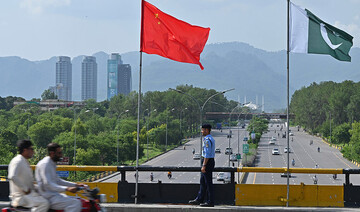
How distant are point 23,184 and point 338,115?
131 metres

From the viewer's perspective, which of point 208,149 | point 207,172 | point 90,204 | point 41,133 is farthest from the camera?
point 41,133

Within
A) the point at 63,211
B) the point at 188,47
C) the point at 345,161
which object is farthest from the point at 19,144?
the point at 345,161

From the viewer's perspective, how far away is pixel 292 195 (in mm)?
12484

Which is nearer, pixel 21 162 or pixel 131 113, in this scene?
pixel 21 162

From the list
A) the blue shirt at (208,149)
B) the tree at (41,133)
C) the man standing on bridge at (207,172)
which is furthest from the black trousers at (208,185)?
the tree at (41,133)

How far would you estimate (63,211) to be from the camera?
8.70 meters

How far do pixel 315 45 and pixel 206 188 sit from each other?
4.66m

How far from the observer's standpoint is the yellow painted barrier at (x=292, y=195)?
12406mm

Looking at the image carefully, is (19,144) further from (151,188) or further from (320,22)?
(320,22)

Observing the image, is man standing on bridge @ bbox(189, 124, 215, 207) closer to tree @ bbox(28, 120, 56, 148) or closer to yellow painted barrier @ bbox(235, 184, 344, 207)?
yellow painted barrier @ bbox(235, 184, 344, 207)

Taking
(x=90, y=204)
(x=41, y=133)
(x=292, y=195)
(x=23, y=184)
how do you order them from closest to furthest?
(x=23, y=184) < (x=90, y=204) < (x=292, y=195) < (x=41, y=133)

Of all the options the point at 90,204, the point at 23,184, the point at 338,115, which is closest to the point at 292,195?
the point at 90,204

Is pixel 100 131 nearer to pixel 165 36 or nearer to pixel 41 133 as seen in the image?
pixel 41 133

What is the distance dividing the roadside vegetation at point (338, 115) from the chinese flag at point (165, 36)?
67645 mm
